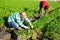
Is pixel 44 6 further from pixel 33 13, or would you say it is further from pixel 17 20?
pixel 17 20

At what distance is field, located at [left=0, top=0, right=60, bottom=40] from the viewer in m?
13.9

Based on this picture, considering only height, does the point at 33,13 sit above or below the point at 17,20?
below

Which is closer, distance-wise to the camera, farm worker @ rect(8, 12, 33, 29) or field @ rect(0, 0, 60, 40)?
farm worker @ rect(8, 12, 33, 29)

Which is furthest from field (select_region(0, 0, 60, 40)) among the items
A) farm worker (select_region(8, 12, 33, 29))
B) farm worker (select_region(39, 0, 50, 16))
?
farm worker (select_region(8, 12, 33, 29))

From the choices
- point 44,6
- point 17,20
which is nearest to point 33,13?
point 44,6

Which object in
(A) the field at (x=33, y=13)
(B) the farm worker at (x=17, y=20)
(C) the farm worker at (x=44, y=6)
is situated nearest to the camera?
(B) the farm worker at (x=17, y=20)

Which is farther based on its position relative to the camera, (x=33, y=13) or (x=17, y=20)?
(x=33, y=13)

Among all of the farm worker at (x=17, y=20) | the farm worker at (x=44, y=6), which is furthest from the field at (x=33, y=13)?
the farm worker at (x=17, y=20)

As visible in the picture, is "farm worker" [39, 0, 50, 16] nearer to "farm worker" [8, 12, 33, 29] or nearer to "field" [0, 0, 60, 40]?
"field" [0, 0, 60, 40]

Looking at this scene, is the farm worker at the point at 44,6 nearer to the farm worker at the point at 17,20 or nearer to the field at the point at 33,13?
the field at the point at 33,13

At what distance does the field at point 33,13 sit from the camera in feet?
45.7

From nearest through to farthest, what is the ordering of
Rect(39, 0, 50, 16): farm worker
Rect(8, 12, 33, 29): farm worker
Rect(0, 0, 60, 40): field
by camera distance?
Rect(8, 12, 33, 29): farm worker, Rect(0, 0, 60, 40): field, Rect(39, 0, 50, 16): farm worker

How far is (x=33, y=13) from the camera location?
54.5 feet

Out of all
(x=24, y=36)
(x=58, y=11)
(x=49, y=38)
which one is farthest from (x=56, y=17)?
(x=24, y=36)
